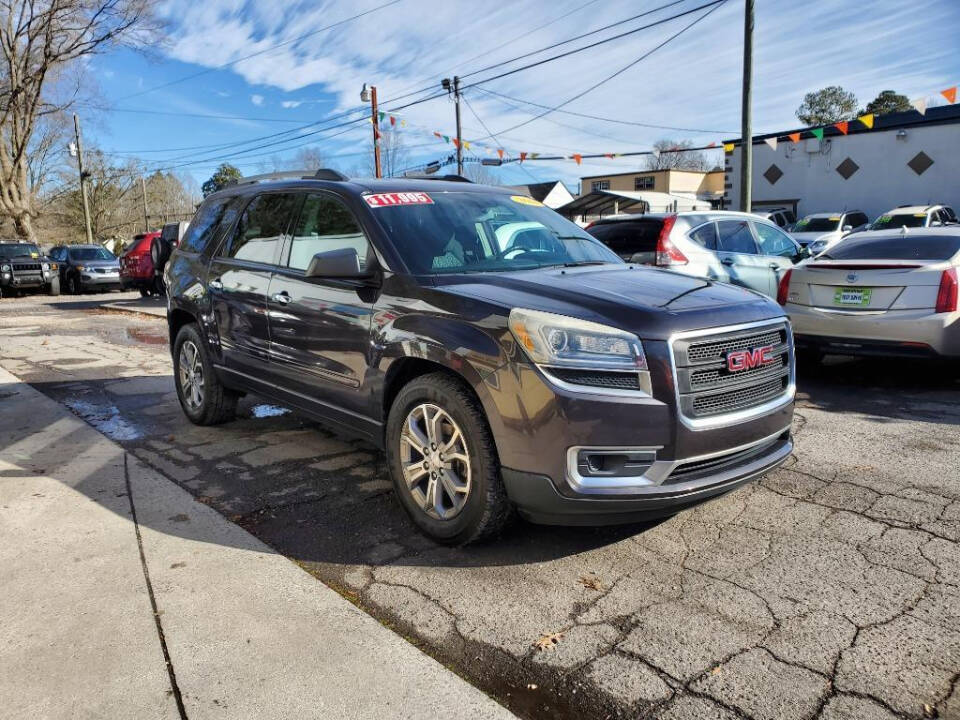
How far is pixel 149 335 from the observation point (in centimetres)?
1206

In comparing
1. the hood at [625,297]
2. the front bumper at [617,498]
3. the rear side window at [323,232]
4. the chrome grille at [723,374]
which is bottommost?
the front bumper at [617,498]

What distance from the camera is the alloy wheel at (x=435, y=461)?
126 inches

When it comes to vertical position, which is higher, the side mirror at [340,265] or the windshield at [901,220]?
the windshield at [901,220]

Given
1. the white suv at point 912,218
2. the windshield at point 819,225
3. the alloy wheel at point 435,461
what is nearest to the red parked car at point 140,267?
the alloy wheel at point 435,461

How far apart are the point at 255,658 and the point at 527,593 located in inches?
43.1

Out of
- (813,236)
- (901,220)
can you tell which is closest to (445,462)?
(813,236)

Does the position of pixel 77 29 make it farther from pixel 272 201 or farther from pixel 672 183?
pixel 672 183

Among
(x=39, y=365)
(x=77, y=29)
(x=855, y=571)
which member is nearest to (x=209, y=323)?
(x=855, y=571)

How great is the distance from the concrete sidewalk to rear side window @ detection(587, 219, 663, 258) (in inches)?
232

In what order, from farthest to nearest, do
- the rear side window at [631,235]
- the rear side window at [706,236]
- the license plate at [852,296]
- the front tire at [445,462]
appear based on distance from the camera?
the rear side window at [631,235] → the rear side window at [706,236] → the license plate at [852,296] → the front tire at [445,462]

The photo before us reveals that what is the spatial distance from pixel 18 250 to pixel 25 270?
130 centimetres

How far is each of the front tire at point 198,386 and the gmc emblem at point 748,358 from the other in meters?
3.83

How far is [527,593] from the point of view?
293 cm

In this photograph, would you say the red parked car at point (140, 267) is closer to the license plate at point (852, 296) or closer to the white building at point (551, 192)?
the license plate at point (852, 296)
